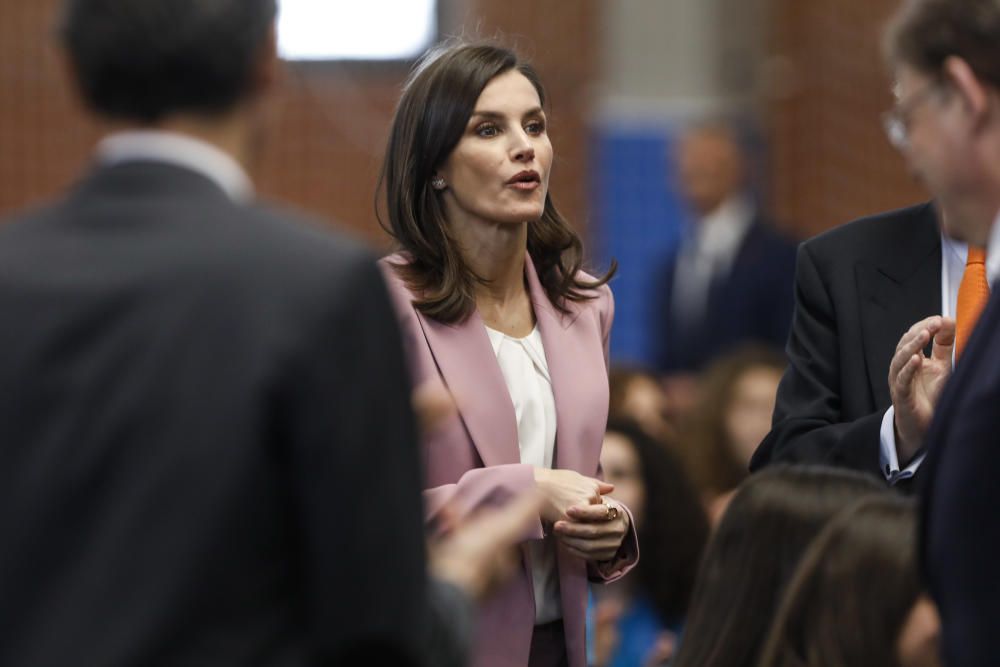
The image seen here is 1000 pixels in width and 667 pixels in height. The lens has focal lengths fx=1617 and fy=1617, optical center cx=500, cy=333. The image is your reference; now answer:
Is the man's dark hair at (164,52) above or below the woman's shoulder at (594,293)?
above

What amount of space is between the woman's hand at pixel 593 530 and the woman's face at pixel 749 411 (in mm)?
2193

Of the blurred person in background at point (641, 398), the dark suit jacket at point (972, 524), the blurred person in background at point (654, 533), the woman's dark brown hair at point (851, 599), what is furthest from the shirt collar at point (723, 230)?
the dark suit jacket at point (972, 524)

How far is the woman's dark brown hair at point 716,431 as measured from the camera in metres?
4.93

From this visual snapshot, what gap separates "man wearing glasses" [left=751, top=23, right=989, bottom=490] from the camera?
2.60m

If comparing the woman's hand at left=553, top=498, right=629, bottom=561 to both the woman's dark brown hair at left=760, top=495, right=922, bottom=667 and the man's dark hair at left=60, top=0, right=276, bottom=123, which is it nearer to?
the woman's dark brown hair at left=760, top=495, right=922, bottom=667

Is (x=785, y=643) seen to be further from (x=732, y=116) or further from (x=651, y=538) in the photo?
(x=732, y=116)

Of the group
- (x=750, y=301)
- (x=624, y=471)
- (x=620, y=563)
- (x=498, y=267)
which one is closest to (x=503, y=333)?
(x=498, y=267)

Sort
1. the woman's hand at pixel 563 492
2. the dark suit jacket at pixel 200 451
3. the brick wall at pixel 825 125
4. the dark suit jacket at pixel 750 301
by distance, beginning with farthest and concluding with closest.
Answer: the brick wall at pixel 825 125, the dark suit jacket at pixel 750 301, the woman's hand at pixel 563 492, the dark suit jacket at pixel 200 451

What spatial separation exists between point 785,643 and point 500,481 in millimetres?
636

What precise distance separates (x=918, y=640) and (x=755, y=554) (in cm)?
25

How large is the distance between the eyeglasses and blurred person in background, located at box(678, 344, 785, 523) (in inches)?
116

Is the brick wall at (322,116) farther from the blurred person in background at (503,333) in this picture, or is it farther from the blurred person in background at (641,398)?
the blurred person in background at (503,333)

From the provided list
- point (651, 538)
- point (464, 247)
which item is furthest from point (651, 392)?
point (464, 247)

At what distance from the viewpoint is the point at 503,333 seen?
2.87m
